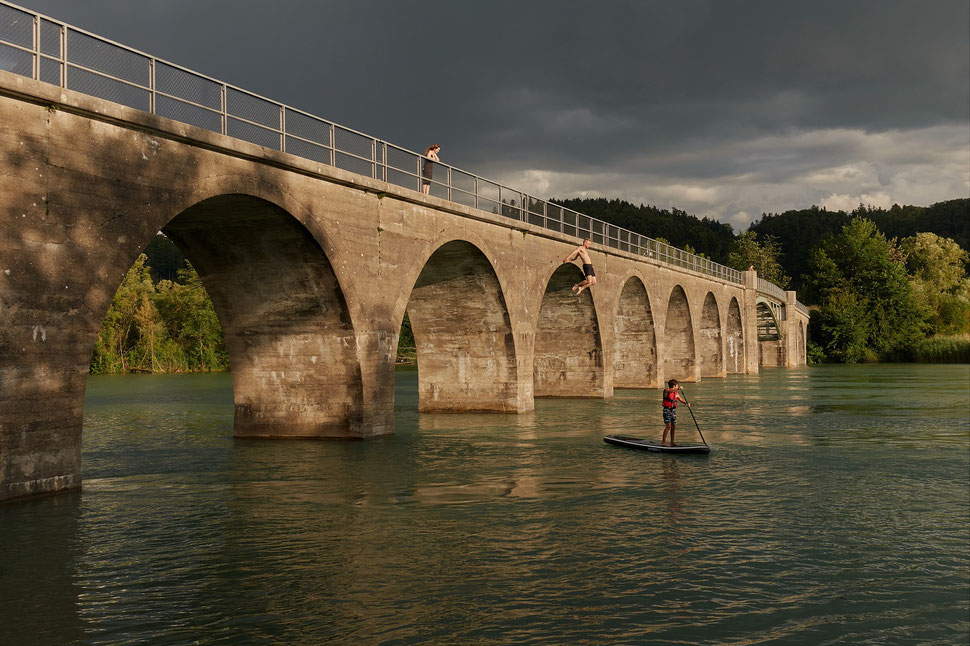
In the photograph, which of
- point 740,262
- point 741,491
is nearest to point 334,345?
point 741,491

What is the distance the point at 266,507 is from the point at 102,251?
15.3ft

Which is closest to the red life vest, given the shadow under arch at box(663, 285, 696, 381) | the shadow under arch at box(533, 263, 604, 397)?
the shadow under arch at box(533, 263, 604, 397)

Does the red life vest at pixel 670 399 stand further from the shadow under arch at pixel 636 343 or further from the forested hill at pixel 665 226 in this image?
the forested hill at pixel 665 226

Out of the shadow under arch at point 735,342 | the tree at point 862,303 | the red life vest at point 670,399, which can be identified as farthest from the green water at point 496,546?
the tree at point 862,303

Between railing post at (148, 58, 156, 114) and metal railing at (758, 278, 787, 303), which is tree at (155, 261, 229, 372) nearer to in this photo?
metal railing at (758, 278, 787, 303)

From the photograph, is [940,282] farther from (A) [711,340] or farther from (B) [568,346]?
(B) [568,346]

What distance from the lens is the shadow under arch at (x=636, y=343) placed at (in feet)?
143

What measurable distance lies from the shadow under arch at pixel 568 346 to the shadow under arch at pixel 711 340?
22.3m

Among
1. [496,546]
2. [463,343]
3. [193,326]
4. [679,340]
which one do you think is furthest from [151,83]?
[193,326]

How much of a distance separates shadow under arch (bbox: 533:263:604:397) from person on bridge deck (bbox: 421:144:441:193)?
→ 10.9 meters

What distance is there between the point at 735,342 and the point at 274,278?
52.4 meters

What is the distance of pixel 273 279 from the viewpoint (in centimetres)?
2006

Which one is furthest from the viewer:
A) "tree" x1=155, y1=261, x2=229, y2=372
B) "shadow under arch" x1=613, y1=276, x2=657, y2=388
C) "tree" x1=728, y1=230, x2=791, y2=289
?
"tree" x1=728, y1=230, x2=791, y2=289

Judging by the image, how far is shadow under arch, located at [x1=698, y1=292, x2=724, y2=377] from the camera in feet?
190
